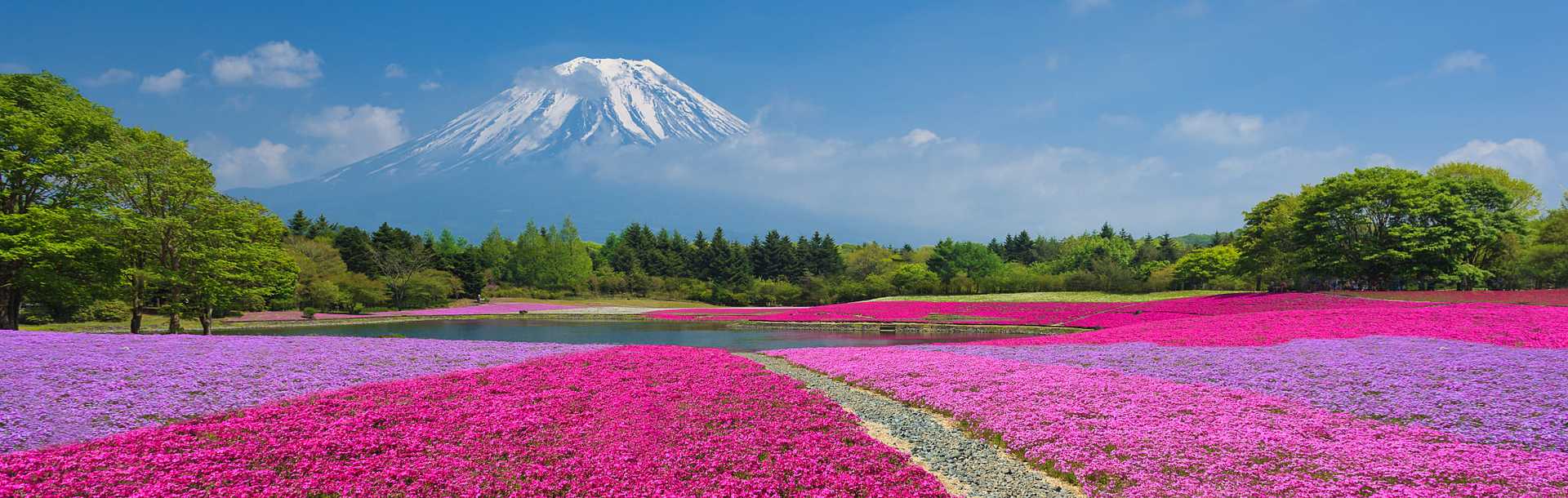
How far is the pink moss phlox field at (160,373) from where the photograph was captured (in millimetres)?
8891

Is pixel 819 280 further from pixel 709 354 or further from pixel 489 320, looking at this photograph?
pixel 709 354

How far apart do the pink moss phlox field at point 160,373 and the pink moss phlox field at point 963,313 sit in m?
29.9

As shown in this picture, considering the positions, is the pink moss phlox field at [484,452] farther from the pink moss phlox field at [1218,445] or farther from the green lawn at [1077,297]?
the green lawn at [1077,297]

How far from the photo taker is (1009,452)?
9734mm

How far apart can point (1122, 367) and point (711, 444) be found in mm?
11990

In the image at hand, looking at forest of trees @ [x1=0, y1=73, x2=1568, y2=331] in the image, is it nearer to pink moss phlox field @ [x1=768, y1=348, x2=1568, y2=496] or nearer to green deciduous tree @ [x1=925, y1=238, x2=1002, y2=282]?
green deciduous tree @ [x1=925, y1=238, x2=1002, y2=282]

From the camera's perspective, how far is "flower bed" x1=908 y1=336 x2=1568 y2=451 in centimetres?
955

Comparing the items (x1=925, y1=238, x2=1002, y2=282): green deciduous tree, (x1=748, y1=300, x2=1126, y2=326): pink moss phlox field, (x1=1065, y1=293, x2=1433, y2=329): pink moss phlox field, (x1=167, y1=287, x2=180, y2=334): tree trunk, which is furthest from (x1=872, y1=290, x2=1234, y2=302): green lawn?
(x1=167, y1=287, x2=180, y2=334): tree trunk

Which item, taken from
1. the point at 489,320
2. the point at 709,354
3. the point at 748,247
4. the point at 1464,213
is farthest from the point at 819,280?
the point at 709,354

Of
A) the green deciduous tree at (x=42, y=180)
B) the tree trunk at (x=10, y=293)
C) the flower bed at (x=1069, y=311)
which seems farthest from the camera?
the flower bed at (x=1069, y=311)

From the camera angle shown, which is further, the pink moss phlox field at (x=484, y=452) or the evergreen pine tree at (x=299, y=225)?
the evergreen pine tree at (x=299, y=225)

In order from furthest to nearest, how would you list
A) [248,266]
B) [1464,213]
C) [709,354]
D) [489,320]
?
[489,320] < [1464,213] < [248,266] < [709,354]

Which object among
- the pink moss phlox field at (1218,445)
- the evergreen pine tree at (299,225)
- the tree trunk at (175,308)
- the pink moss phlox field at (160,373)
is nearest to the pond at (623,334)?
the tree trunk at (175,308)

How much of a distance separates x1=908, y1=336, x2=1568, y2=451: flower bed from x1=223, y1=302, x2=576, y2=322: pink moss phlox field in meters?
54.5
